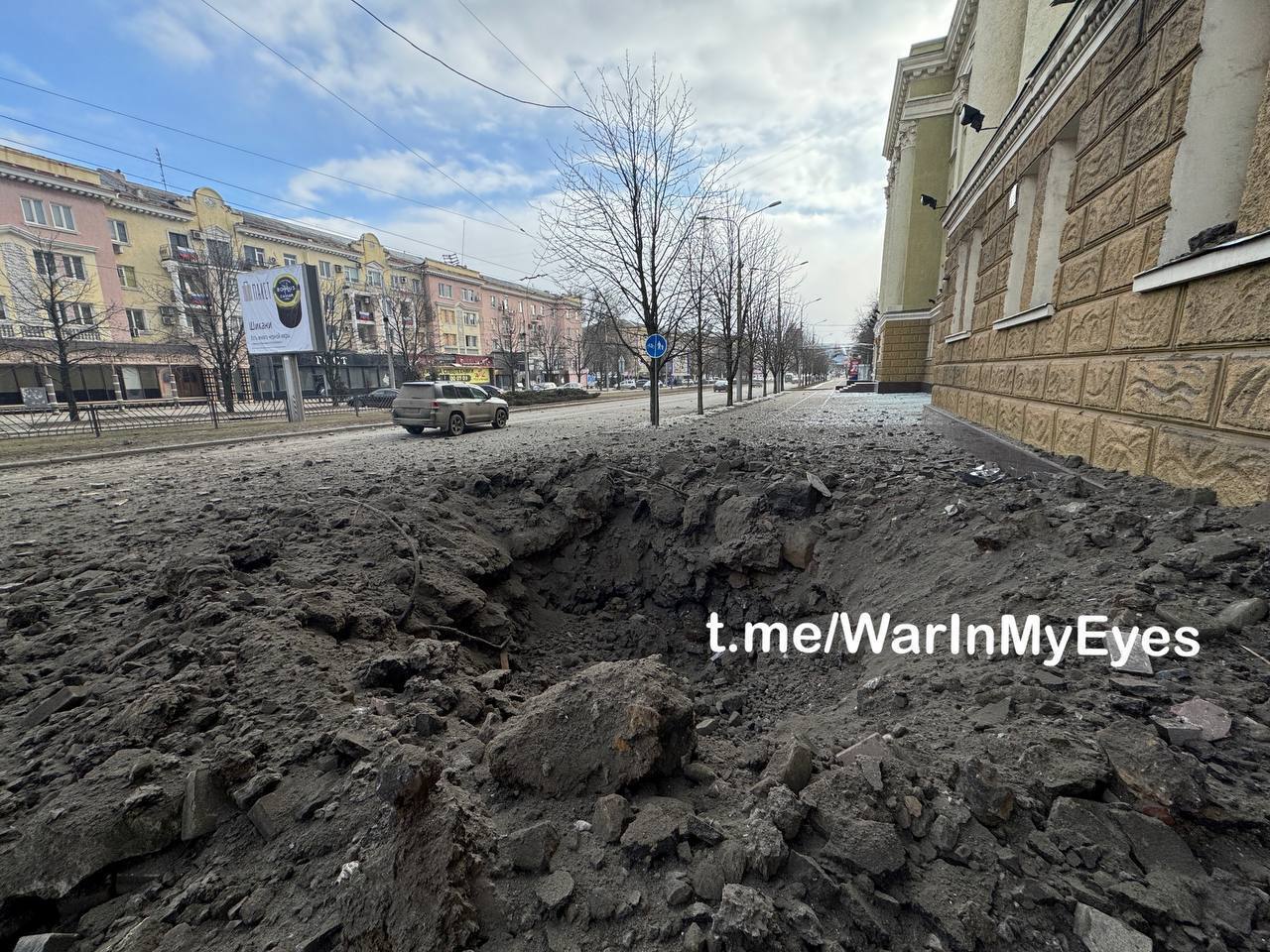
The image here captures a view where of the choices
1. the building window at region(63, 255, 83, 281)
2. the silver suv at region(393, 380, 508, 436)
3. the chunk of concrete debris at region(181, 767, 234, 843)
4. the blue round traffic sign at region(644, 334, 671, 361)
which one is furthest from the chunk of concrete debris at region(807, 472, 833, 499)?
the building window at region(63, 255, 83, 281)

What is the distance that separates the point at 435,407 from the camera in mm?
14305

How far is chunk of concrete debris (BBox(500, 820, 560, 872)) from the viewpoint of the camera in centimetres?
144

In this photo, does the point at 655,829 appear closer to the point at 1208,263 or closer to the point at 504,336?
the point at 1208,263

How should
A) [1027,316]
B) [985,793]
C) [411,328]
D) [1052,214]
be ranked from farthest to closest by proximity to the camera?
[411,328] < [1027,316] < [1052,214] < [985,793]

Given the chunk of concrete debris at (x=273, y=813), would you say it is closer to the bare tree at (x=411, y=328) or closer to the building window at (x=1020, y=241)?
the building window at (x=1020, y=241)

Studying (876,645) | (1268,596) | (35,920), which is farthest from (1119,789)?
(35,920)

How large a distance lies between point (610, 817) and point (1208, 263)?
4626 mm

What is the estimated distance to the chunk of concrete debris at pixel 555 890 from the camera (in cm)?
131

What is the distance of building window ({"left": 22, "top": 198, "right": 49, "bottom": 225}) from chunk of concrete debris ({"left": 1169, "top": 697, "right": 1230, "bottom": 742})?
150 ft

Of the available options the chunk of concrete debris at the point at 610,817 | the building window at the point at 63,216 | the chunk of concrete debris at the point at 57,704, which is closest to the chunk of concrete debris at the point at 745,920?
the chunk of concrete debris at the point at 610,817

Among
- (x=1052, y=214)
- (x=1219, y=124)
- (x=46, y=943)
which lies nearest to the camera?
(x=46, y=943)

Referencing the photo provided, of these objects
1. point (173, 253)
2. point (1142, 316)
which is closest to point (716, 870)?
point (1142, 316)

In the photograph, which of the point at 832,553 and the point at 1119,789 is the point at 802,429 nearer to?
the point at 832,553

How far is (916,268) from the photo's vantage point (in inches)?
767
